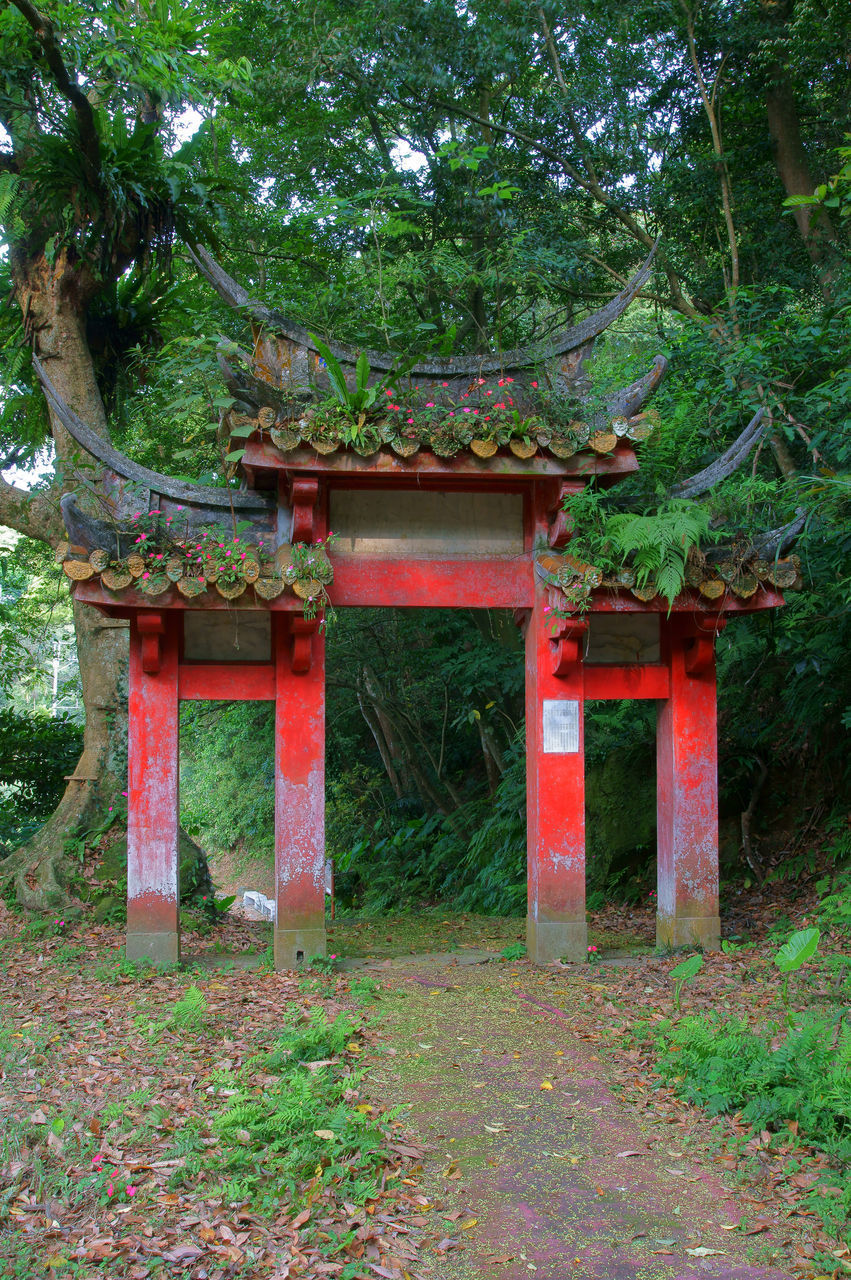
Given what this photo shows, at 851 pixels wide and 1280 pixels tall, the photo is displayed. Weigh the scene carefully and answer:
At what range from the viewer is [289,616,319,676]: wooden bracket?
7633 mm

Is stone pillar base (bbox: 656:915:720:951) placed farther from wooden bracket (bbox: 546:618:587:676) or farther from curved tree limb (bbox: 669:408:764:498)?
curved tree limb (bbox: 669:408:764:498)

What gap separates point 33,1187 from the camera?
4215 millimetres

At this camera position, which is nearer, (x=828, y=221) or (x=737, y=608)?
(x=737, y=608)

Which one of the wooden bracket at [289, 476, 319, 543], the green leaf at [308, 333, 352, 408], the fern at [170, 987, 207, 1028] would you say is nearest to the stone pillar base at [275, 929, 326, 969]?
the fern at [170, 987, 207, 1028]

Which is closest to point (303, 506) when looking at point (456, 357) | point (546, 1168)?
point (456, 357)

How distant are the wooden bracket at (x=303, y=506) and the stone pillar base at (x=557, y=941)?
3782 millimetres

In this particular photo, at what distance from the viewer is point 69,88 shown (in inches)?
403

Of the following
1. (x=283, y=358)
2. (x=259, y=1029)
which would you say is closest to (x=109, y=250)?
(x=283, y=358)

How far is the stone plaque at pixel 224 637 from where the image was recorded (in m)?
8.25

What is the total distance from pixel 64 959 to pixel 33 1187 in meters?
4.96

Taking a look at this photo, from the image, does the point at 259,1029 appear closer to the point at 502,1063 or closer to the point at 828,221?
the point at 502,1063

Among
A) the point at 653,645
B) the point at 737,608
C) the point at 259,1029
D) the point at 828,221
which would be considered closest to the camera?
the point at 259,1029

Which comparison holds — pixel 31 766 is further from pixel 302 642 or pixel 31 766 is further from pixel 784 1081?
pixel 784 1081

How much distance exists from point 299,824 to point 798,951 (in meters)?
4.01
